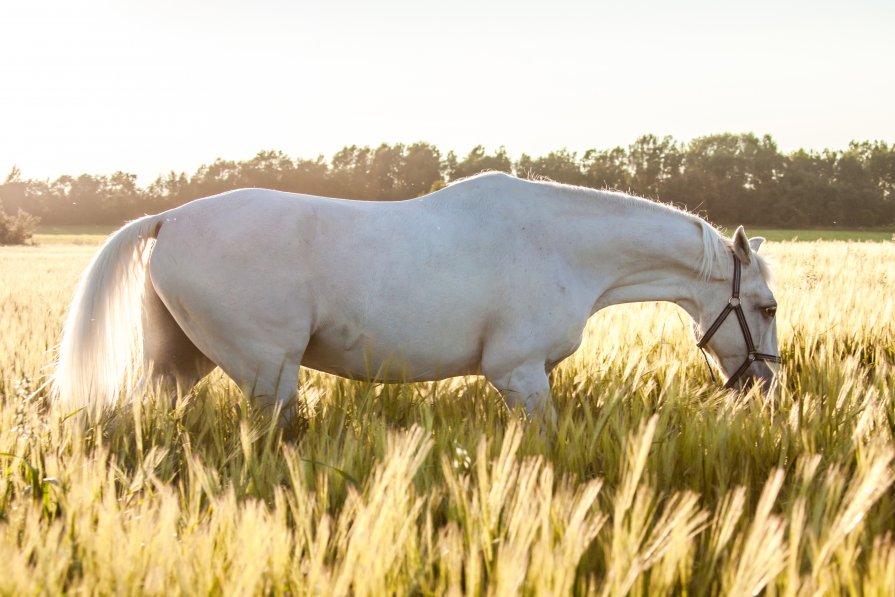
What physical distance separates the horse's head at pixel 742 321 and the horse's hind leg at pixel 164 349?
314 cm

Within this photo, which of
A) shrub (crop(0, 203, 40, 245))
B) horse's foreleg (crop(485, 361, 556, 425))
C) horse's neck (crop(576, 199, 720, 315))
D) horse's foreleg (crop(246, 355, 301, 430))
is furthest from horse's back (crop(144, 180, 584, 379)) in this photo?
shrub (crop(0, 203, 40, 245))

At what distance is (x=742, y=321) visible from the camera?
434cm

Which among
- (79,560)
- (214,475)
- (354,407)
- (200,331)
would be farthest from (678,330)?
(79,560)

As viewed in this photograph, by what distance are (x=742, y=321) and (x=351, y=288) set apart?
7.98 feet

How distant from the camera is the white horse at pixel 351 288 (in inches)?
139

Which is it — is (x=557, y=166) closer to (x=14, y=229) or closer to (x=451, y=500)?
(x=14, y=229)

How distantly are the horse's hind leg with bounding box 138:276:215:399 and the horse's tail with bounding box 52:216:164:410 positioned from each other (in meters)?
0.08

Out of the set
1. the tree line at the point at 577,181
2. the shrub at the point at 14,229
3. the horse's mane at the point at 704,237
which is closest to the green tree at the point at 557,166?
the tree line at the point at 577,181

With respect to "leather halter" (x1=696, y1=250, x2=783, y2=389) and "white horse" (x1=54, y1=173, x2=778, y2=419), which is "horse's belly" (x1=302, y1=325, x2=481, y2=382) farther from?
"leather halter" (x1=696, y1=250, x2=783, y2=389)

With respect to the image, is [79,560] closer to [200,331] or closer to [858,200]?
[200,331]

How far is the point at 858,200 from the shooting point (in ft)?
242

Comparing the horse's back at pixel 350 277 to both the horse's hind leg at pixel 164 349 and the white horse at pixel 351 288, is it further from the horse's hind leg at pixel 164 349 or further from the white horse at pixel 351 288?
the horse's hind leg at pixel 164 349

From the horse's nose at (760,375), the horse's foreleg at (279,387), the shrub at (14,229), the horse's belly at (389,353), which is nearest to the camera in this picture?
the horse's foreleg at (279,387)

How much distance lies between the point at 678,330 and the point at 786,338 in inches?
31.9
